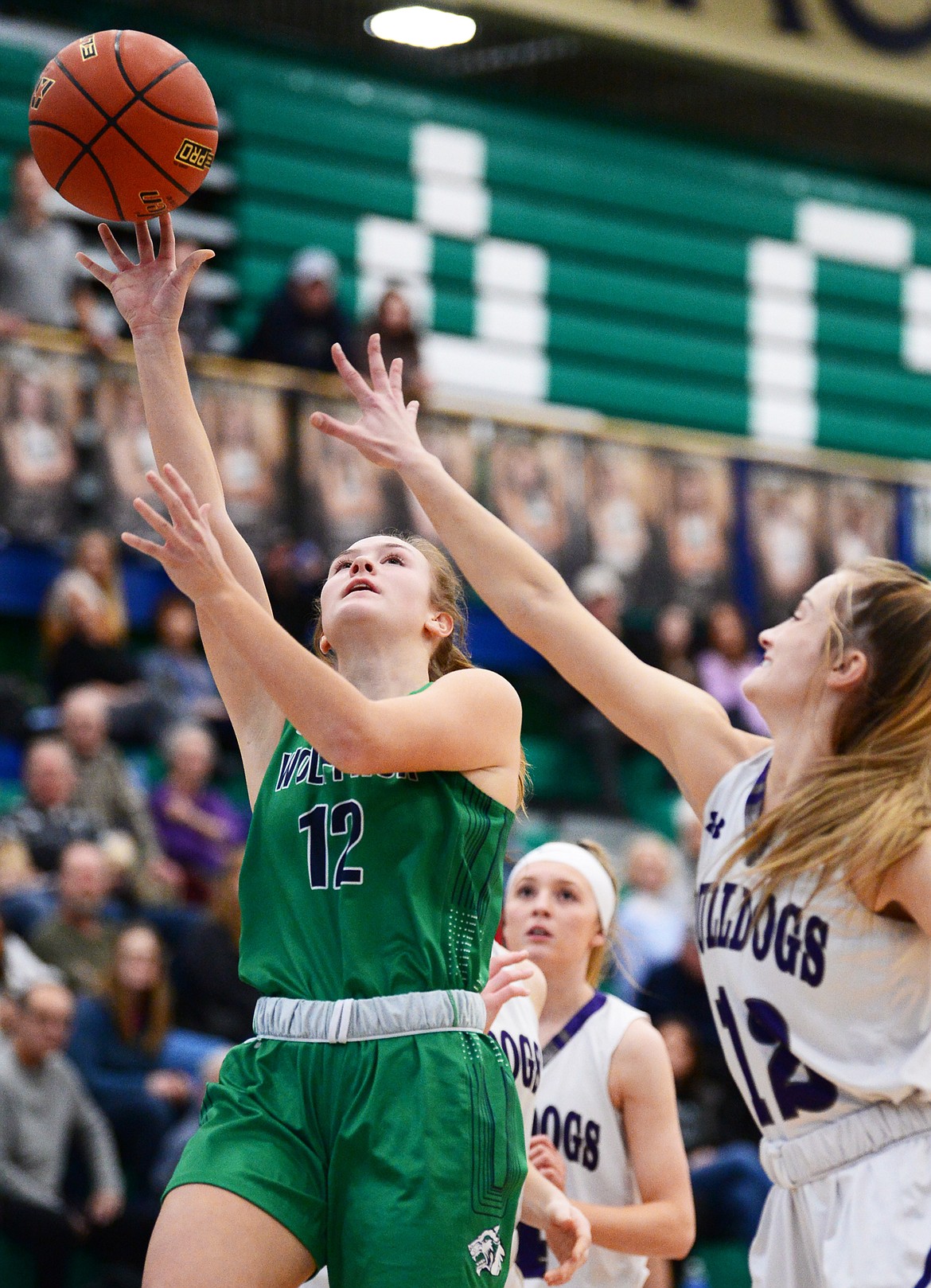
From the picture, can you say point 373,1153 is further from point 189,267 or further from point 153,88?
point 153,88

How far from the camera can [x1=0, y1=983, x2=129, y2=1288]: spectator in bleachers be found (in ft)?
25.0

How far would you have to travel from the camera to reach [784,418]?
17047 mm

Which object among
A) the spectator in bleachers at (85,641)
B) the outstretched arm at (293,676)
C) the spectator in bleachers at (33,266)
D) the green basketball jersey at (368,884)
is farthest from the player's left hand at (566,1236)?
the spectator in bleachers at (33,266)

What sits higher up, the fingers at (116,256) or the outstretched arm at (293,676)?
the fingers at (116,256)

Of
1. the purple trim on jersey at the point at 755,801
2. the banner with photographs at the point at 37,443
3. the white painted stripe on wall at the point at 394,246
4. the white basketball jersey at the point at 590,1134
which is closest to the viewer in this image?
→ the purple trim on jersey at the point at 755,801

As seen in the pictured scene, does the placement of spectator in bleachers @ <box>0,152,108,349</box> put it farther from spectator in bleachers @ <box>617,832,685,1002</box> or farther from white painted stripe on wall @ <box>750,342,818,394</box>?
white painted stripe on wall @ <box>750,342,818,394</box>

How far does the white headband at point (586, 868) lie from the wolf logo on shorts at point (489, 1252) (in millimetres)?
1804

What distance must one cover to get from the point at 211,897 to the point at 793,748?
18.6 ft

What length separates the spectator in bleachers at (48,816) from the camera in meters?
9.14

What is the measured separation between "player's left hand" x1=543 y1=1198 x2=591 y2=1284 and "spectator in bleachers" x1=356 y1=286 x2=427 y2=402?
8.59 m

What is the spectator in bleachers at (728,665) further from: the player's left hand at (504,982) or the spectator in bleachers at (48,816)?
the player's left hand at (504,982)

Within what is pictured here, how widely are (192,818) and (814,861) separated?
6.63 metres

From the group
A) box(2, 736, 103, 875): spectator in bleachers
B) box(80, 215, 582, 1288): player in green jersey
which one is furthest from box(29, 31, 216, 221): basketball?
box(2, 736, 103, 875): spectator in bleachers

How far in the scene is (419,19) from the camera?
13.6 m
